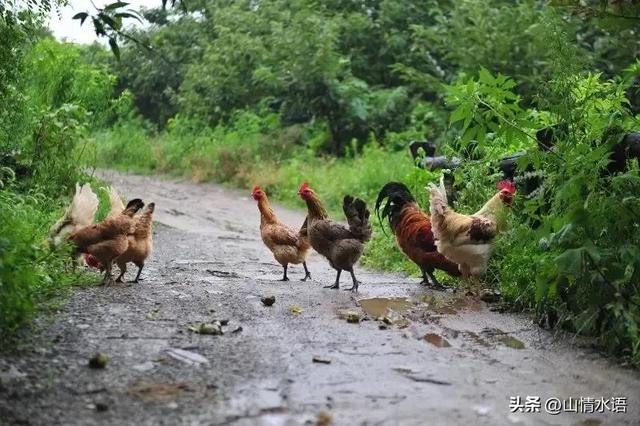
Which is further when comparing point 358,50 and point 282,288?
point 358,50

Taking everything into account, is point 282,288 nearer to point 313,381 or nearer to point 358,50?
point 313,381

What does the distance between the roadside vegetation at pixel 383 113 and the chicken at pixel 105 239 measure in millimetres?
562

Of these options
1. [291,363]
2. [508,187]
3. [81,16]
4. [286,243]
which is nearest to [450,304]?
[508,187]

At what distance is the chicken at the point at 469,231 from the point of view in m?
7.05

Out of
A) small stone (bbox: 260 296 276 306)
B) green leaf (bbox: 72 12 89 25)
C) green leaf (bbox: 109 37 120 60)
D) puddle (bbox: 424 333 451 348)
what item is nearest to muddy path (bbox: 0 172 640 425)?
puddle (bbox: 424 333 451 348)

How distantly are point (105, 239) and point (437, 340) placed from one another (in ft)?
10.4

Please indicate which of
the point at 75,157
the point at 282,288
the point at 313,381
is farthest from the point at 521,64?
the point at 313,381

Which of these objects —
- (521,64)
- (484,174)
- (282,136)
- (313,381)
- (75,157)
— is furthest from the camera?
(282,136)

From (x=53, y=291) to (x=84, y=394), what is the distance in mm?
2446

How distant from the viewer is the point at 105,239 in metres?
6.93

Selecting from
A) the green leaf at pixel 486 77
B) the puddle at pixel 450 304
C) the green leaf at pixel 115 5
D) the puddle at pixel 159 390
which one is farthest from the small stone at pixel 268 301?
the green leaf at pixel 115 5

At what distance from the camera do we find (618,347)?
16.7 feet

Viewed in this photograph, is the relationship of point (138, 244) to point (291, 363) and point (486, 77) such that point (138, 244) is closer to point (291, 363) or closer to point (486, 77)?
point (291, 363)

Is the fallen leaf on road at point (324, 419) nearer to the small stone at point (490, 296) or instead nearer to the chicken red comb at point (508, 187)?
the small stone at point (490, 296)
